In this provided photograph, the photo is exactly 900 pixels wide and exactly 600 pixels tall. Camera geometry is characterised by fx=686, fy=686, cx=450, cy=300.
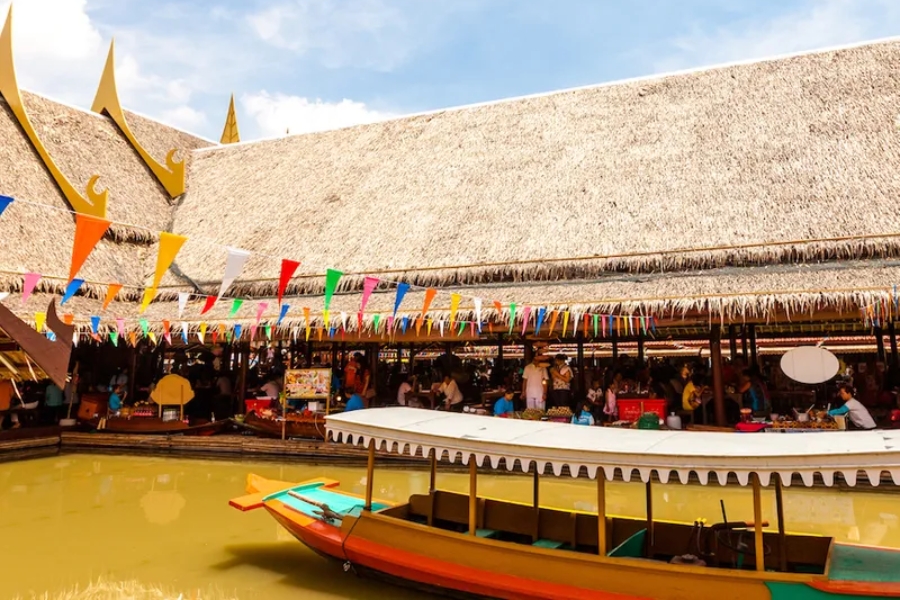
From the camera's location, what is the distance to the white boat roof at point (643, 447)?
4133mm

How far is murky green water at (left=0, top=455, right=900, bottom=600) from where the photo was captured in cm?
566

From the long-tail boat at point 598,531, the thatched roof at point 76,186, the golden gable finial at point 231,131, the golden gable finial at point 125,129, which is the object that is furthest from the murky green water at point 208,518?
the golden gable finial at point 231,131

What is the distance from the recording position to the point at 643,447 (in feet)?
15.4

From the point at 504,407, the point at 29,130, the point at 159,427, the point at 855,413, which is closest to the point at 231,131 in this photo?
the point at 29,130

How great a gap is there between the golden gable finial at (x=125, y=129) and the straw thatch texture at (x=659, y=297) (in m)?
5.85

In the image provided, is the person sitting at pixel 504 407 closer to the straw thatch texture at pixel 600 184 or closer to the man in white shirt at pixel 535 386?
the man in white shirt at pixel 535 386

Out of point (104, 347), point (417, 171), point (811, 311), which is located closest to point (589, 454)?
point (811, 311)

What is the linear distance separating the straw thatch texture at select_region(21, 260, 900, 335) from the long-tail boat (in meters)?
3.97

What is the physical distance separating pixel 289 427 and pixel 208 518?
3804 millimetres

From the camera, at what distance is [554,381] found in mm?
11055

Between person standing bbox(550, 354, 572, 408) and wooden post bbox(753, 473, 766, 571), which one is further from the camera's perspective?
person standing bbox(550, 354, 572, 408)

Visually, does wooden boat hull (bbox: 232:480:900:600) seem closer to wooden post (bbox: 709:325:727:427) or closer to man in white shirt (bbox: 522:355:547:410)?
man in white shirt (bbox: 522:355:547:410)

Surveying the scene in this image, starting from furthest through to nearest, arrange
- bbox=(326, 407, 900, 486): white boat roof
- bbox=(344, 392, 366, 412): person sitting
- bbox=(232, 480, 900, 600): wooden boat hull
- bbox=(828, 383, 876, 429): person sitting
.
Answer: bbox=(344, 392, 366, 412): person sitting → bbox=(828, 383, 876, 429): person sitting → bbox=(232, 480, 900, 600): wooden boat hull → bbox=(326, 407, 900, 486): white boat roof

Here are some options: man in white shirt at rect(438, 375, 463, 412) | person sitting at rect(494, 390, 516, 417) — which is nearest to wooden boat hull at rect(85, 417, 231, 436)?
man in white shirt at rect(438, 375, 463, 412)
